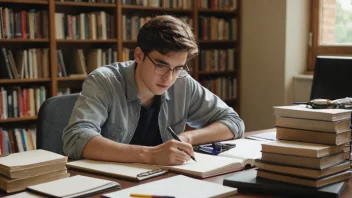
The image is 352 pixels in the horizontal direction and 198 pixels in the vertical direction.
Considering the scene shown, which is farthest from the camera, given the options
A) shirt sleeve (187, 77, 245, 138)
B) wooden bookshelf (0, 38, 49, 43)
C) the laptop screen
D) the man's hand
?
wooden bookshelf (0, 38, 49, 43)

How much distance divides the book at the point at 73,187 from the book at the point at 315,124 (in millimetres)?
461

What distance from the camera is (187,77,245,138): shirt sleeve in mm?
1992

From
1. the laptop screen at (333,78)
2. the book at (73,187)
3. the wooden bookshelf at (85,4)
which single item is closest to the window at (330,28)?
the wooden bookshelf at (85,4)

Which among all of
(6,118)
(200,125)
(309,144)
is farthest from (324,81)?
(6,118)

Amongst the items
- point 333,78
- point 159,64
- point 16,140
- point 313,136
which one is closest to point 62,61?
point 16,140

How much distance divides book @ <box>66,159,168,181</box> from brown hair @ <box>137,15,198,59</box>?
17.9 inches

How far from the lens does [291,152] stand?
113 centimetres

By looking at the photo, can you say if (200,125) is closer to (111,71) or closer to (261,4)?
(111,71)

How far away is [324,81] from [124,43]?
2314mm

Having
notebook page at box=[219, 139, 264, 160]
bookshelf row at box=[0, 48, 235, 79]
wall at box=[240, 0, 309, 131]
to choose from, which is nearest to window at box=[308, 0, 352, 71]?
wall at box=[240, 0, 309, 131]

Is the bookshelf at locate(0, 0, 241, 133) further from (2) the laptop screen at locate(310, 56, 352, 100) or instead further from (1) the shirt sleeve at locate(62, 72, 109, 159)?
(2) the laptop screen at locate(310, 56, 352, 100)

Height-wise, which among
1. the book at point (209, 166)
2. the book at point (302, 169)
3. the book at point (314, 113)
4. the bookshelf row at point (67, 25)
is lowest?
the book at point (209, 166)

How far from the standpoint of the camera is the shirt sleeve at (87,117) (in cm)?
151

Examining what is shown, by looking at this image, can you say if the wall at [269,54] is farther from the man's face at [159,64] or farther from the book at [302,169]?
the book at [302,169]
